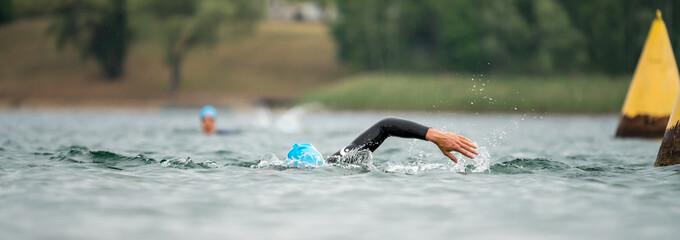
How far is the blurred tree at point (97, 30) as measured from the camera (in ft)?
225

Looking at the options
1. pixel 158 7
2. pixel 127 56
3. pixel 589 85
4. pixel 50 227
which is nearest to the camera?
pixel 50 227

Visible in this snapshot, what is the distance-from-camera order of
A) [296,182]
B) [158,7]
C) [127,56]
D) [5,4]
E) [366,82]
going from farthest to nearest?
1. [5,4]
2. [127,56]
3. [158,7]
4. [366,82]
5. [296,182]

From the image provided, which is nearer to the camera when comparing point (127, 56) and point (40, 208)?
point (40, 208)

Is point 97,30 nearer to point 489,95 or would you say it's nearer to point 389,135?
point 489,95

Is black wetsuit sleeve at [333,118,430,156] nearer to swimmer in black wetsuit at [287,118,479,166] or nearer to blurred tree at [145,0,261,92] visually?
swimmer in black wetsuit at [287,118,479,166]

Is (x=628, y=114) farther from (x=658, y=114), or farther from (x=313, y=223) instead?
(x=313, y=223)

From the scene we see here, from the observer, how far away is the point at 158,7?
65.9m

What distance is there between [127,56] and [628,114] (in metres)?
60.2

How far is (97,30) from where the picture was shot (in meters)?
71.0

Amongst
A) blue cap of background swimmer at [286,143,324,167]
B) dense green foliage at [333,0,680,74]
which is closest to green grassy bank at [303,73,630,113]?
dense green foliage at [333,0,680,74]

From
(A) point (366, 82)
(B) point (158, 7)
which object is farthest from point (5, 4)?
(A) point (366, 82)

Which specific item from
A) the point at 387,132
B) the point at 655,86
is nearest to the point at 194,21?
the point at 655,86

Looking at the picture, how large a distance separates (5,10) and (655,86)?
245 feet

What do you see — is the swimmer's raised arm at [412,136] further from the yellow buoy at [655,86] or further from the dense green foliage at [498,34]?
the dense green foliage at [498,34]
